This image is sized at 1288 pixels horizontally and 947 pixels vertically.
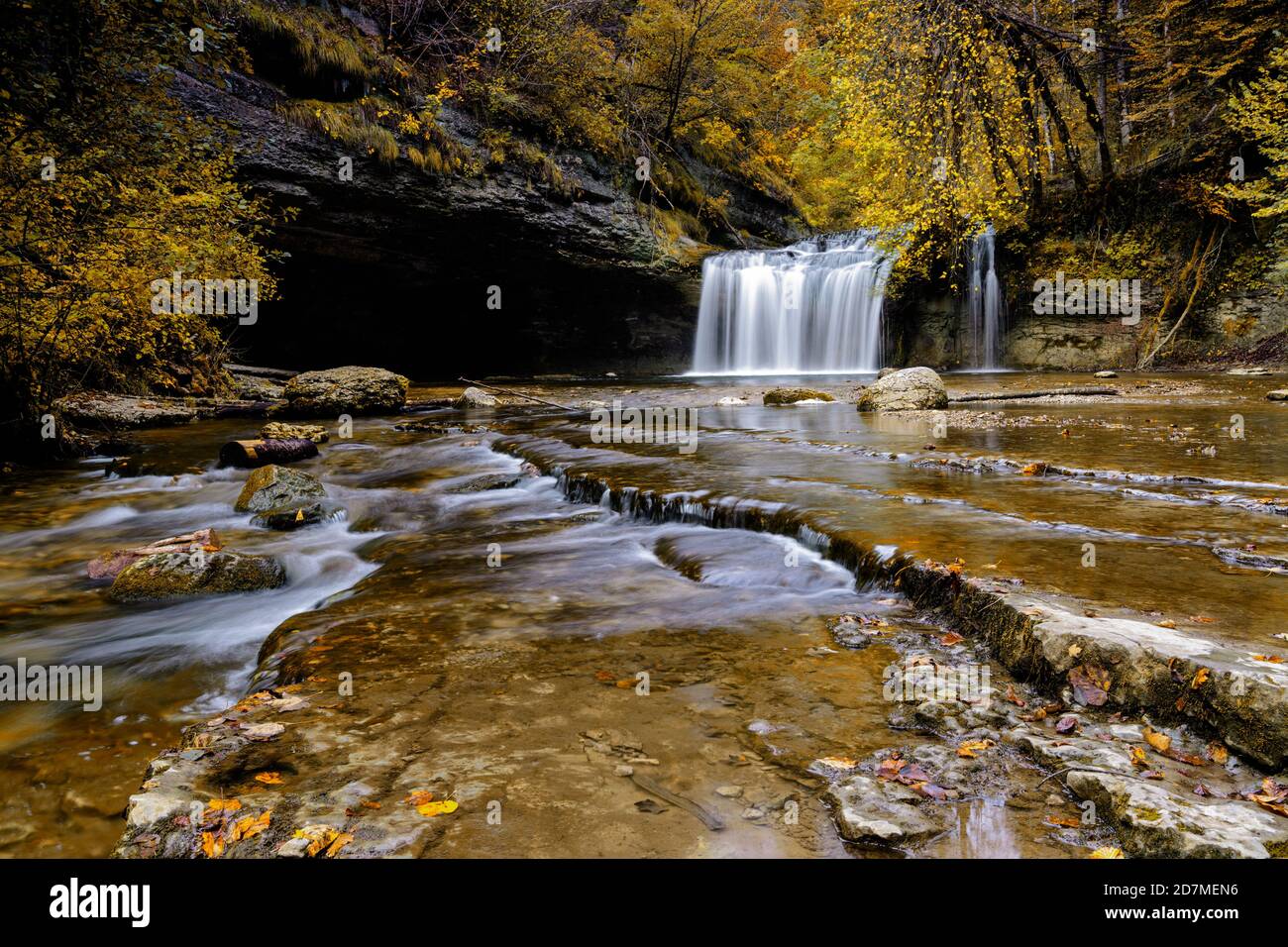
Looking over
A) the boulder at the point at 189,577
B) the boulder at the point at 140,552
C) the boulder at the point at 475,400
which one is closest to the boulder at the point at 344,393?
the boulder at the point at 475,400

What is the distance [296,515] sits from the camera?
6.79m

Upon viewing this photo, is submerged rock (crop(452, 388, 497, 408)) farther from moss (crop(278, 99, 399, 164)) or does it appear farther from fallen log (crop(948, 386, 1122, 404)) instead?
fallen log (crop(948, 386, 1122, 404))

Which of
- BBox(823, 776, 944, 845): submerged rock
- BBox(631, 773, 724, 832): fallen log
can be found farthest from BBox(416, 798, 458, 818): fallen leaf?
BBox(823, 776, 944, 845): submerged rock

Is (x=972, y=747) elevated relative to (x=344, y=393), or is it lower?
lower

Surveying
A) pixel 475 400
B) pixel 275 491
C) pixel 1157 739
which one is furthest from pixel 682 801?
pixel 475 400

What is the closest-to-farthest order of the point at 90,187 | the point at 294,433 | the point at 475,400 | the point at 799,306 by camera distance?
the point at 90,187 < the point at 294,433 < the point at 475,400 < the point at 799,306

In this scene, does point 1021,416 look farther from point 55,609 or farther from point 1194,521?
point 55,609

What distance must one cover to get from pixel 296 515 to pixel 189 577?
1.92 metres

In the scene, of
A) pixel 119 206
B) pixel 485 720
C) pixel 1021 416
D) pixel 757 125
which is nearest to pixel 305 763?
pixel 485 720

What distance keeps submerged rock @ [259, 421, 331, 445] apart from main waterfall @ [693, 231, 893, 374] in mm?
14785

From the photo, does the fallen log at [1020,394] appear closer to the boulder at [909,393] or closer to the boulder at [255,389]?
the boulder at [909,393]

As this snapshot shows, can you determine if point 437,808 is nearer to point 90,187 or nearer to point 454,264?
point 90,187

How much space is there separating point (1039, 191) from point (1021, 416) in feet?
39.3

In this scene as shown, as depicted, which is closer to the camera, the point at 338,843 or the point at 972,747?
the point at 338,843
